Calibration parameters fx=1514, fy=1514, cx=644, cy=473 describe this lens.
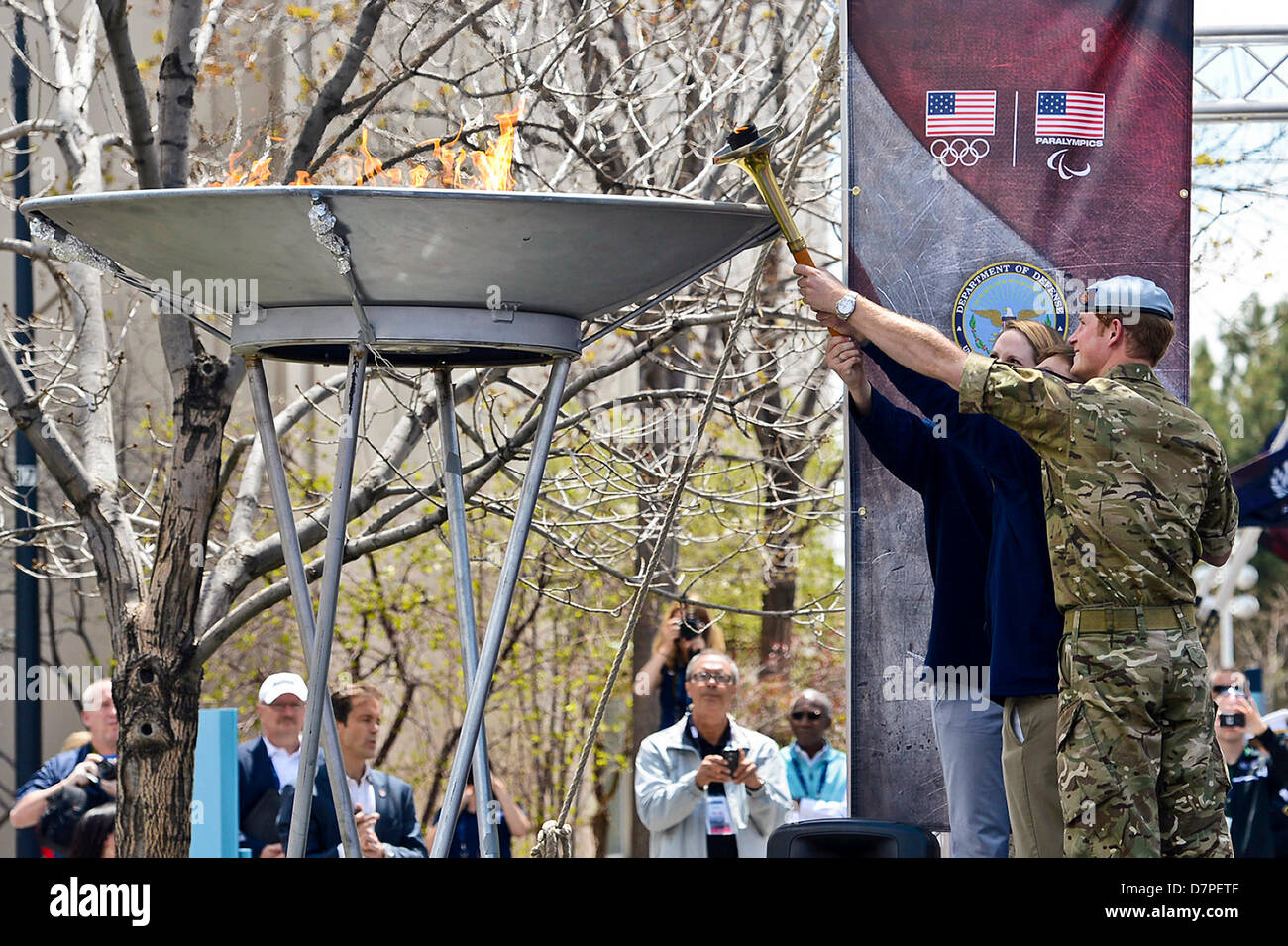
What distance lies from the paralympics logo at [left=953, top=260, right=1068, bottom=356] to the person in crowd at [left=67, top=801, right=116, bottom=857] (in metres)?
4.46

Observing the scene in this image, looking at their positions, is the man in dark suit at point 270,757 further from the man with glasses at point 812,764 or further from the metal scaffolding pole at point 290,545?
the man with glasses at point 812,764

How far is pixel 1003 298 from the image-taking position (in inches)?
211

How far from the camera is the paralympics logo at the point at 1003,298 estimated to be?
5.34 m

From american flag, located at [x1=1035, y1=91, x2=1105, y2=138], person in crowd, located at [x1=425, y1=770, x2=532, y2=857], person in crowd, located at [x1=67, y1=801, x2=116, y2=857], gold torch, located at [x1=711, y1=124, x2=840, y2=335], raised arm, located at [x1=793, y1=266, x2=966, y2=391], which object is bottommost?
person in crowd, located at [x1=425, y1=770, x2=532, y2=857]

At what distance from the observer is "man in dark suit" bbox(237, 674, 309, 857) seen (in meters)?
6.90

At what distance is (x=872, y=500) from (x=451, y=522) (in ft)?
4.88

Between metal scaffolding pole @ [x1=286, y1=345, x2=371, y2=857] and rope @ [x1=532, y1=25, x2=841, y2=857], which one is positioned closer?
metal scaffolding pole @ [x1=286, y1=345, x2=371, y2=857]

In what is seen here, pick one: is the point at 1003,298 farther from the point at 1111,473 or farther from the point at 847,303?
the point at 1111,473

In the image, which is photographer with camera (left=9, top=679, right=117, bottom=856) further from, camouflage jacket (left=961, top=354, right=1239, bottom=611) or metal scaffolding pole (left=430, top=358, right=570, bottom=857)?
camouflage jacket (left=961, top=354, right=1239, bottom=611)

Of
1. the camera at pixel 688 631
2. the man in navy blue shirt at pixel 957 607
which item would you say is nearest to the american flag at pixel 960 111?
the man in navy blue shirt at pixel 957 607

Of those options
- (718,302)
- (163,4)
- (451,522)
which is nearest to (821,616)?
(718,302)

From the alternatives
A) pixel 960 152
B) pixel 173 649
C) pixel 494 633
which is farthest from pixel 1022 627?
pixel 173 649

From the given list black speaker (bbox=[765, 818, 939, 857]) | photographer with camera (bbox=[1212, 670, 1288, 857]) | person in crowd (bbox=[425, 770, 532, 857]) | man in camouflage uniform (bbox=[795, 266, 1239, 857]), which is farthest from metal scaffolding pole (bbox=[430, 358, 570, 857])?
photographer with camera (bbox=[1212, 670, 1288, 857])
